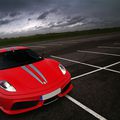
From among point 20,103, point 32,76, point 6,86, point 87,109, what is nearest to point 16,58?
point 32,76

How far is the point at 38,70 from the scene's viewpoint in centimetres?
363

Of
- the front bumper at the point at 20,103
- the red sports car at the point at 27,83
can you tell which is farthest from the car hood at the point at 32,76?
the front bumper at the point at 20,103

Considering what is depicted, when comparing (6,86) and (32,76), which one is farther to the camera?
(32,76)

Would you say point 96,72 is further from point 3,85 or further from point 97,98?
point 3,85

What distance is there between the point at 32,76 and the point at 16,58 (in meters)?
1.14

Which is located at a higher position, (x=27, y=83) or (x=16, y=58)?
(x=16, y=58)

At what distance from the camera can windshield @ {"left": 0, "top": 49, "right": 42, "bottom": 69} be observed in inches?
154

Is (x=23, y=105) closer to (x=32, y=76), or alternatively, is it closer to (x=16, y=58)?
(x=32, y=76)

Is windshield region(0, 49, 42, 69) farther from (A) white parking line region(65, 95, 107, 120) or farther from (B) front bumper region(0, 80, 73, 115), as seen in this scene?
(A) white parking line region(65, 95, 107, 120)

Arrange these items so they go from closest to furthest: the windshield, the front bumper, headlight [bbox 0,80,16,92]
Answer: the front bumper
headlight [bbox 0,80,16,92]
the windshield

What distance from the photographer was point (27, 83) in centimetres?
313

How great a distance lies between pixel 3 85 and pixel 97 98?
2332 mm

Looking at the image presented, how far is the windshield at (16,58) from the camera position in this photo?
3.91m

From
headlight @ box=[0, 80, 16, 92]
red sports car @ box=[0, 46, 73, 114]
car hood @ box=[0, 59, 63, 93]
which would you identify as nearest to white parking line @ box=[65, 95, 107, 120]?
red sports car @ box=[0, 46, 73, 114]
